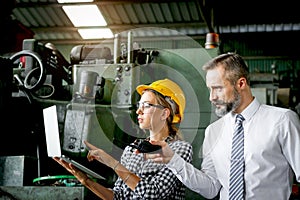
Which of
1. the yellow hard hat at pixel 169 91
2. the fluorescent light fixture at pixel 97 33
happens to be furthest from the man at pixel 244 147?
the fluorescent light fixture at pixel 97 33

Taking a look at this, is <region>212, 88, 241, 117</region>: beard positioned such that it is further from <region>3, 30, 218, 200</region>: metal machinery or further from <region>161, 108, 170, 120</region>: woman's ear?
<region>3, 30, 218, 200</region>: metal machinery

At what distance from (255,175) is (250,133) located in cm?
20

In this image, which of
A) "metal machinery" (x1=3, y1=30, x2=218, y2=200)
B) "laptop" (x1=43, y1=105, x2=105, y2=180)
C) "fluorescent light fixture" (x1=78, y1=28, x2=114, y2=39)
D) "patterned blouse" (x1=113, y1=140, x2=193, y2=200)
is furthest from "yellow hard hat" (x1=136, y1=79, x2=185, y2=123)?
"fluorescent light fixture" (x1=78, y1=28, x2=114, y2=39)

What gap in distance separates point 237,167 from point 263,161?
12cm

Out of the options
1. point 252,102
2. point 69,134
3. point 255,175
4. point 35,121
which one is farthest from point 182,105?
point 35,121

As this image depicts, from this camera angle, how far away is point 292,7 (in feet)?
27.9

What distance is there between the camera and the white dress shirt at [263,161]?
2.24 meters

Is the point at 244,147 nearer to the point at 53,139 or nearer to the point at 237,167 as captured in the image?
the point at 237,167

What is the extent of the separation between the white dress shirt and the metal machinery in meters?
0.89

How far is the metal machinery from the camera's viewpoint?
3139mm

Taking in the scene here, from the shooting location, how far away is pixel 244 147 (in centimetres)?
234

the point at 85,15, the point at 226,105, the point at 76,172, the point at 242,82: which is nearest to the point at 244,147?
the point at 226,105

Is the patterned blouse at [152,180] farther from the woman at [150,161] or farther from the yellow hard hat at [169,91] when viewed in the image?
the yellow hard hat at [169,91]

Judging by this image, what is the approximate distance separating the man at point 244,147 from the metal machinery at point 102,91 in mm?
852
